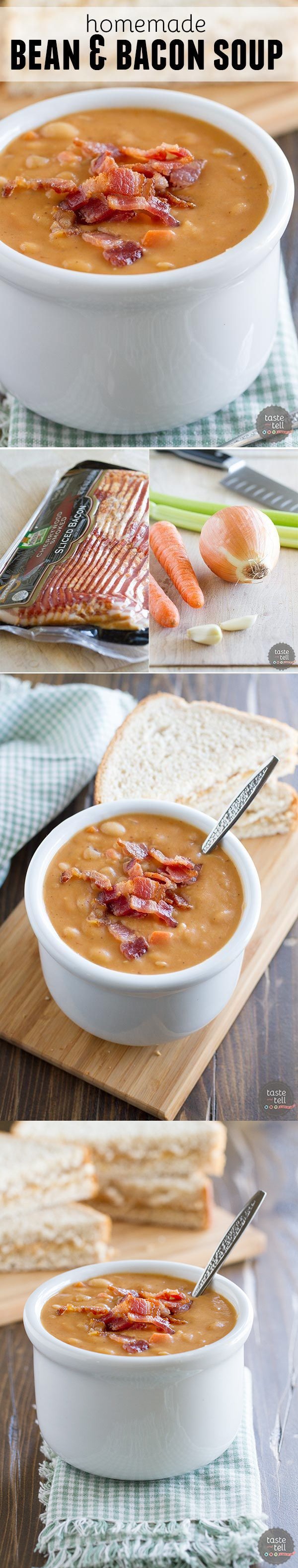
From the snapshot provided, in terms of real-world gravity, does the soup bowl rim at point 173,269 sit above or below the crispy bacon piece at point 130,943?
above

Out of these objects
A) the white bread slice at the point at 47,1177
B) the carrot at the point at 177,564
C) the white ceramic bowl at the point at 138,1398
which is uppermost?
the carrot at the point at 177,564

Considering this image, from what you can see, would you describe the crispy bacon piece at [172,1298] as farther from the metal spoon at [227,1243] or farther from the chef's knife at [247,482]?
the chef's knife at [247,482]

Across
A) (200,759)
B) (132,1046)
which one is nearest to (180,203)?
(200,759)

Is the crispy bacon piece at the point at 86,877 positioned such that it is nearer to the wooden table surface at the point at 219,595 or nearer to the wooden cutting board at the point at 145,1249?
the wooden table surface at the point at 219,595

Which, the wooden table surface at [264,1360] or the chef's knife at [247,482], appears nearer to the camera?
the chef's knife at [247,482]

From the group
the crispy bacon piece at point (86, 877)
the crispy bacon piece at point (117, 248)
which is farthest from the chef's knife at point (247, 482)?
the crispy bacon piece at point (86, 877)

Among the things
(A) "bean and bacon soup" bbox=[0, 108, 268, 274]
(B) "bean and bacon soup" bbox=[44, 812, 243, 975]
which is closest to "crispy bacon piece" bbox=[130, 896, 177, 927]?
(B) "bean and bacon soup" bbox=[44, 812, 243, 975]
